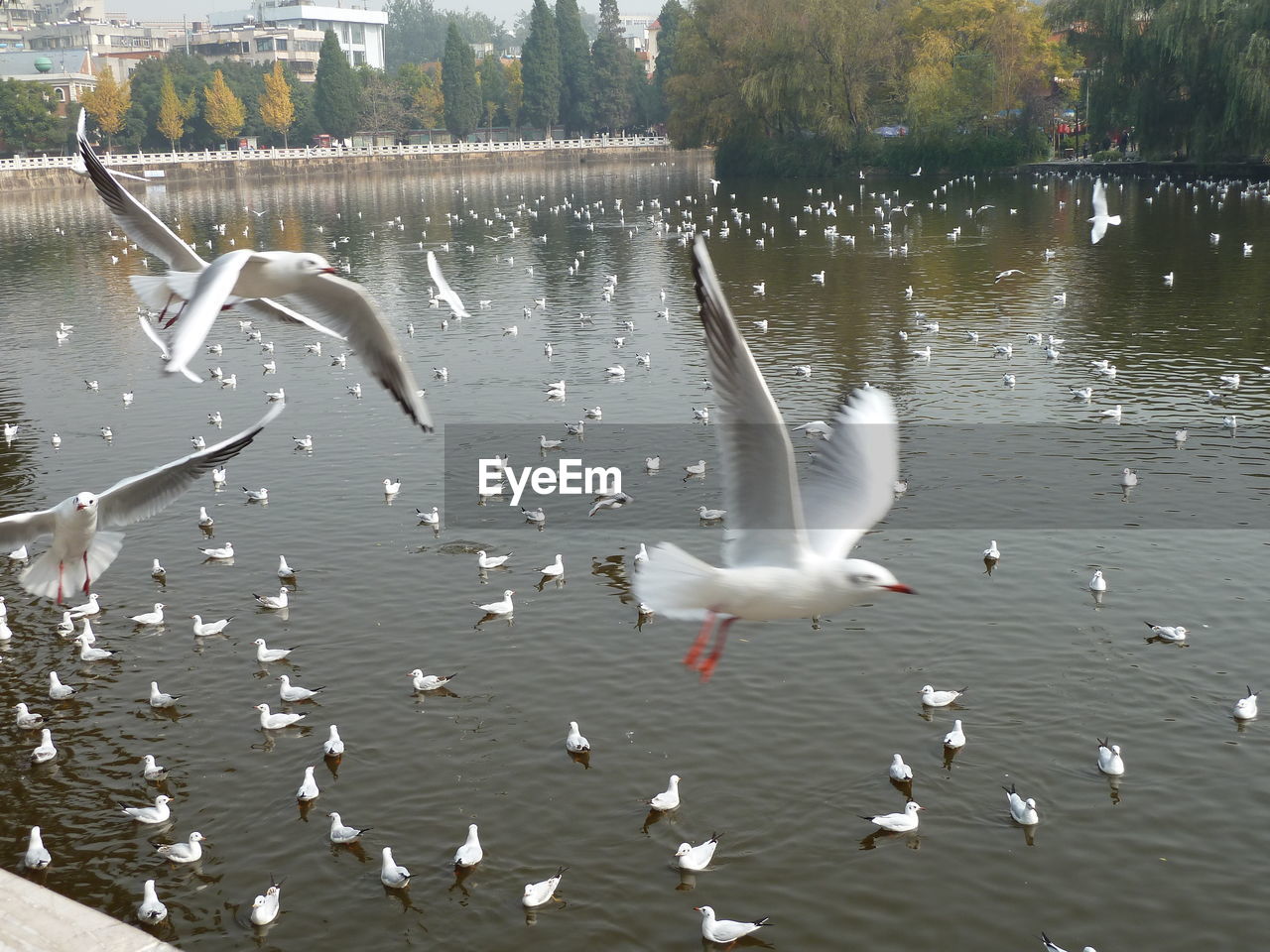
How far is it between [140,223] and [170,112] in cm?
11934

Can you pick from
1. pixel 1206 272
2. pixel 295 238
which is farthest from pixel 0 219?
pixel 1206 272

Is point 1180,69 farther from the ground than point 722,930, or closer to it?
farther from the ground

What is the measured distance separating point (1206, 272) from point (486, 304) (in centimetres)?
2023

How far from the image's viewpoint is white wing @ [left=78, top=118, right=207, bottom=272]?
828 centimetres

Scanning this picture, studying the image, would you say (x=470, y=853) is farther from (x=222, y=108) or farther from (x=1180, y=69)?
(x=222, y=108)

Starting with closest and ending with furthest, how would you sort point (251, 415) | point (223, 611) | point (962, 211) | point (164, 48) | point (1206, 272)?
point (223, 611)
point (251, 415)
point (1206, 272)
point (962, 211)
point (164, 48)

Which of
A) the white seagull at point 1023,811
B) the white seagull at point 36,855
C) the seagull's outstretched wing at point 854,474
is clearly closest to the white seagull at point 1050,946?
the white seagull at point 1023,811

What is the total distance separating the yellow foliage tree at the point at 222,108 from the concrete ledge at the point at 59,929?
123442mm

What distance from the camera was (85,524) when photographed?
9.17 m

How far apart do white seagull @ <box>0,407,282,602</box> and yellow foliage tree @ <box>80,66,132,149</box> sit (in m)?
117

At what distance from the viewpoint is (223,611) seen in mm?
16266

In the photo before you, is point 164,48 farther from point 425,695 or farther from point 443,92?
point 425,695

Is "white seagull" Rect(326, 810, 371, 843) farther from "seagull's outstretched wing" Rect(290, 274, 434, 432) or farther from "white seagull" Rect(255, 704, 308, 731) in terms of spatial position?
"seagull's outstretched wing" Rect(290, 274, 434, 432)

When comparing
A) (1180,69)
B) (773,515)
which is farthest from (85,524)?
(1180,69)
